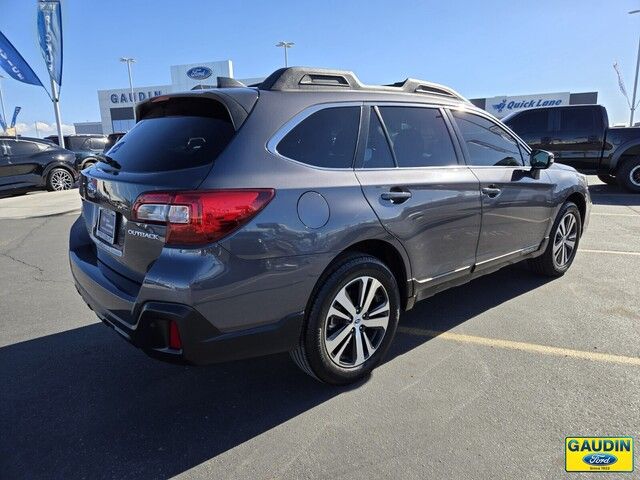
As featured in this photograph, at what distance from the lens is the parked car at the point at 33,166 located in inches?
432

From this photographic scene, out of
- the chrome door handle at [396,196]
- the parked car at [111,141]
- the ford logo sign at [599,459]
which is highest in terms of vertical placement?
the parked car at [111,141]

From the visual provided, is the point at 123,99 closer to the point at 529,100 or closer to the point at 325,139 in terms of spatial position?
the point at 529,100

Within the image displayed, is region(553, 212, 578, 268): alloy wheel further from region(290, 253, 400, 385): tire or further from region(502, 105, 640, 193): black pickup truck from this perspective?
region(502, 105, 640, 193): black pickup truck

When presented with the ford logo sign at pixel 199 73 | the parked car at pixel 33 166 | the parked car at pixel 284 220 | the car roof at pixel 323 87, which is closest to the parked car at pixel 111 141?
the parked car at pixel 284 220

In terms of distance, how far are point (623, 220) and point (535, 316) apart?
5.42 meters

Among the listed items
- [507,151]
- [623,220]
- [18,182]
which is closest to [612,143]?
[623,220]

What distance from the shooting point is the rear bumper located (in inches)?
84.9

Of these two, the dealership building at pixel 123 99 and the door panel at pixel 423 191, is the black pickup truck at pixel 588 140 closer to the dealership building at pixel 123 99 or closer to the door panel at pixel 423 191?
the door panel at pixel 423 191

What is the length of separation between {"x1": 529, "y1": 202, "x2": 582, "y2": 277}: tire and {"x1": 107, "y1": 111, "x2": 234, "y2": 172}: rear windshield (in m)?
3.61

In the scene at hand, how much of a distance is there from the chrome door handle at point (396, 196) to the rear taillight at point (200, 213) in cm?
93

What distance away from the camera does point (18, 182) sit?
439 inches

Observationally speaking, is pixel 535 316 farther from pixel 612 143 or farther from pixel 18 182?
pixel 18 182

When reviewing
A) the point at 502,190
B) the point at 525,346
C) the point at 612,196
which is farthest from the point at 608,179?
the point at 525,346

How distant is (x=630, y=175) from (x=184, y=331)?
12093 millimetres
